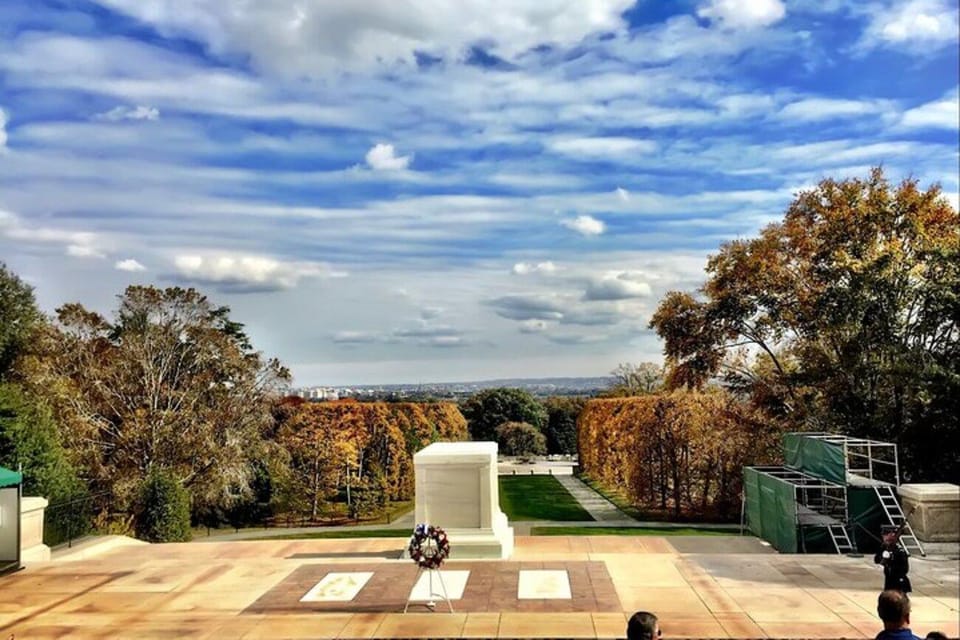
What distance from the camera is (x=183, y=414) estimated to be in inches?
1187

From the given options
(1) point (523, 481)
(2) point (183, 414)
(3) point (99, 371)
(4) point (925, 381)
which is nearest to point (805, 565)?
(4) point (925, 381)

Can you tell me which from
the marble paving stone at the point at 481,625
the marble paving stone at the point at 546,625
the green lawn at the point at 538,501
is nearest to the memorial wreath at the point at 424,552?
the marble paving stone at the point at 481,625

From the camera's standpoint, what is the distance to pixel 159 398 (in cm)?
3109

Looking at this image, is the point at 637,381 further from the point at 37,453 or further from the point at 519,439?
the point at 37,453

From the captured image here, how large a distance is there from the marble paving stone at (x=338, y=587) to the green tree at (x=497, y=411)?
62502 millimetres

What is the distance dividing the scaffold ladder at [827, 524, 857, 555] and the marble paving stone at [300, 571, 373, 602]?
28.7 ft

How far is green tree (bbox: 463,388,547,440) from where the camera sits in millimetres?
78188

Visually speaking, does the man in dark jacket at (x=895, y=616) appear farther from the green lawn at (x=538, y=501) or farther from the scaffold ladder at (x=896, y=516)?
the green lawn at (x=538, y=501)

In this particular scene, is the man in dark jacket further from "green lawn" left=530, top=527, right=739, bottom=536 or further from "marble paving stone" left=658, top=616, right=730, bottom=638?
"green lawn" left=530, top=527, right=739, bottom=536

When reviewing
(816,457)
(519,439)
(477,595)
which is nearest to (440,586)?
(477,595)

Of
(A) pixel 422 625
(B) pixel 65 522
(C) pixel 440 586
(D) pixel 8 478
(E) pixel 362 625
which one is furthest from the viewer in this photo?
(B) pixel 65 522

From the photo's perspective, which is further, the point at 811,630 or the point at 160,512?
the point at 160,512

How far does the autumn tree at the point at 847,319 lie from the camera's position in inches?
847

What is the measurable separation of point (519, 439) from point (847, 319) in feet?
183
